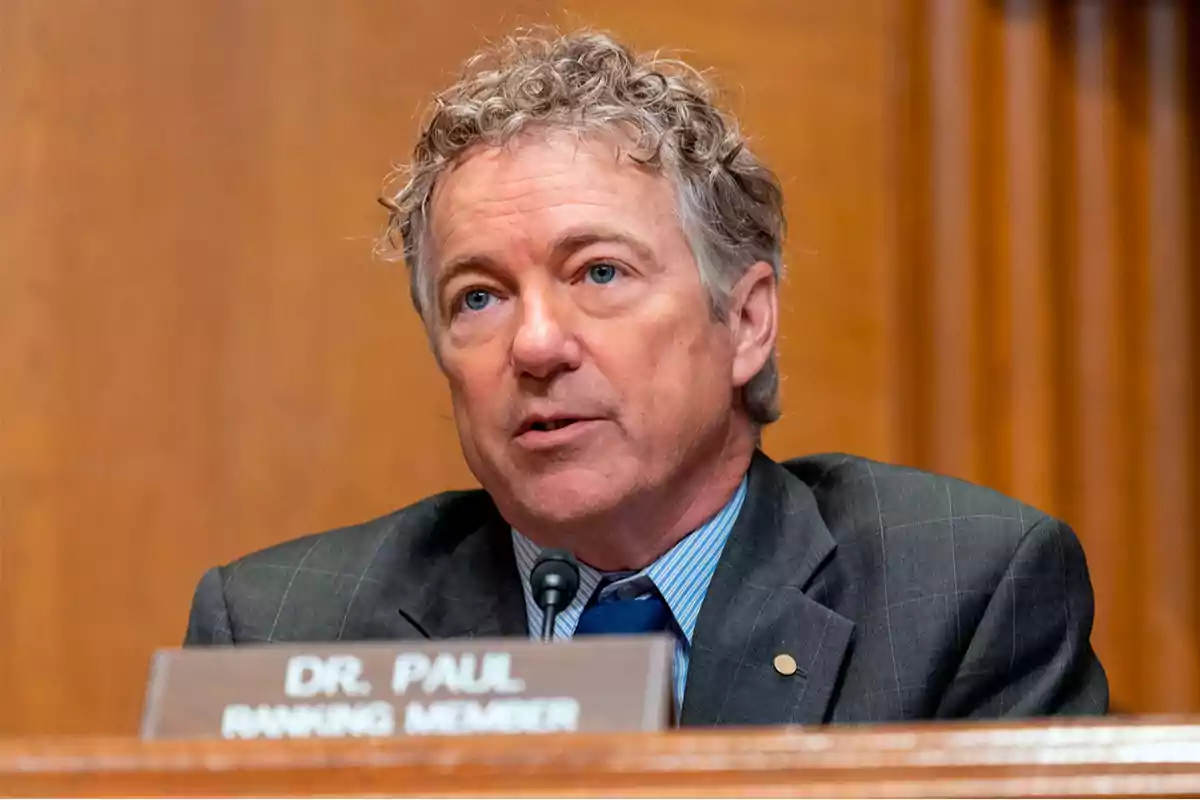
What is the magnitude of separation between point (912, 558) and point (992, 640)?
5.1 inches

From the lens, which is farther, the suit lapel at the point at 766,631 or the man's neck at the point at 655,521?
the man's neck at the point at 655,521

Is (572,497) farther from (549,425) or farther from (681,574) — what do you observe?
(681,574)

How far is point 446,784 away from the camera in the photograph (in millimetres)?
823

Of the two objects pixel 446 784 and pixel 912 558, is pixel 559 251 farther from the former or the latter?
pixel 446 784

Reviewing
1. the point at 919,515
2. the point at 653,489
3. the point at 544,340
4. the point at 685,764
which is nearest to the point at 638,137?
the point at 544,340

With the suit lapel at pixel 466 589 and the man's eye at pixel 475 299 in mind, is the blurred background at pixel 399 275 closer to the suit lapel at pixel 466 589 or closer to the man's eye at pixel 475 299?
the suit lapel at pixel 466 589

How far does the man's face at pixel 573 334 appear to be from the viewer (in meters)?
1.59

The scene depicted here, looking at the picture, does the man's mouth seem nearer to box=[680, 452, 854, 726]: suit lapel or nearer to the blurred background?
box=[680, 452, 854, 726]: suit lapel

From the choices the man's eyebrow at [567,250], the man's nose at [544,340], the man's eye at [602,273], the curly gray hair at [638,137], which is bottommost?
the man's nose at [544,340]

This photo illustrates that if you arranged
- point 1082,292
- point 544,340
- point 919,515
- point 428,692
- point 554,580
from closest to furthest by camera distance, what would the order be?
point 428,692 → point 554,580 → point 544,340 → point 919,515 → point 1082,292

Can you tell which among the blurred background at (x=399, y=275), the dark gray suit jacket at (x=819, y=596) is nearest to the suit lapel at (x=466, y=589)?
the dark gray suit jacket at (x=819, y=596)

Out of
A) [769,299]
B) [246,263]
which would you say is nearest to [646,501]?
[769,299]

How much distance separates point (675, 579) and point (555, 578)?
0.36 m

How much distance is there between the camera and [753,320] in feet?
5.90
